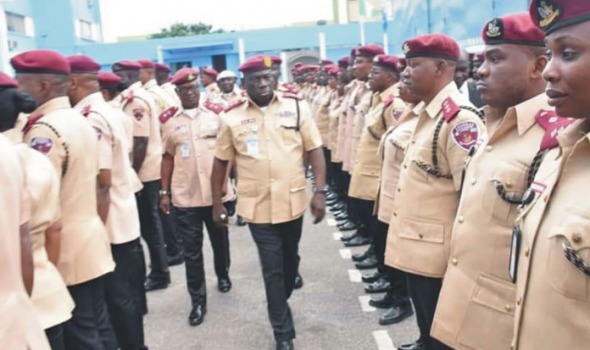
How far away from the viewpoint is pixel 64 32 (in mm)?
32562

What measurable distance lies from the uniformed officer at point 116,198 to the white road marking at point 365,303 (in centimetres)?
175

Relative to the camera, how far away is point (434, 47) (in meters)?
2.96

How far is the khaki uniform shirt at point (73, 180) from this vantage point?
276 centimetres

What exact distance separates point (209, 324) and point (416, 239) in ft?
7.00

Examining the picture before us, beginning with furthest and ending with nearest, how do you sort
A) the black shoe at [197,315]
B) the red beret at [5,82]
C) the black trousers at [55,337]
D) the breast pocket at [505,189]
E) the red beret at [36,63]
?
1. the black shoe at [197,315]
2. the red beret at [36,63]
3. the black trousers at [55,337]
4. the red beret at [5,82]
5. the breast pocket at [505,189]

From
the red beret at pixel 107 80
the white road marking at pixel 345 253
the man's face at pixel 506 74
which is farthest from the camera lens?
the white road marking at pixel 345 253

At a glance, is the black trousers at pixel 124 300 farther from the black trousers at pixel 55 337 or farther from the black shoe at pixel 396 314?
the black shoe at pixel 396 314

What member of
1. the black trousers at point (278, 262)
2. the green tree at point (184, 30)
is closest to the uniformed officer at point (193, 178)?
the black trousers at point (278, 262)

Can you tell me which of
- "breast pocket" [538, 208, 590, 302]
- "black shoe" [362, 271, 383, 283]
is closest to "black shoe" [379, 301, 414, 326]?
"black shoe" [362, 271, 383, 283]

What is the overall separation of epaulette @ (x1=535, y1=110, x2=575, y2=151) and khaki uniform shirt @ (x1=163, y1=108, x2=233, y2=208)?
10.1 feet

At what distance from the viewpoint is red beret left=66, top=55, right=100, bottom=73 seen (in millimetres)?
3545

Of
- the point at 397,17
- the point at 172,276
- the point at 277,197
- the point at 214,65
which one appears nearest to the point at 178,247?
the point at 172,276

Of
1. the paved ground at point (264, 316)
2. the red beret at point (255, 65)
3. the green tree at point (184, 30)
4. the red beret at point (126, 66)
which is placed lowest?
the paved ground at point (264, 316)

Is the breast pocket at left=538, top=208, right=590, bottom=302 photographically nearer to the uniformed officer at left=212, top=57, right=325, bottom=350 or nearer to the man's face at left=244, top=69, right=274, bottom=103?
the uniformed officer at left=212, top=57, right=325, bottom=350
